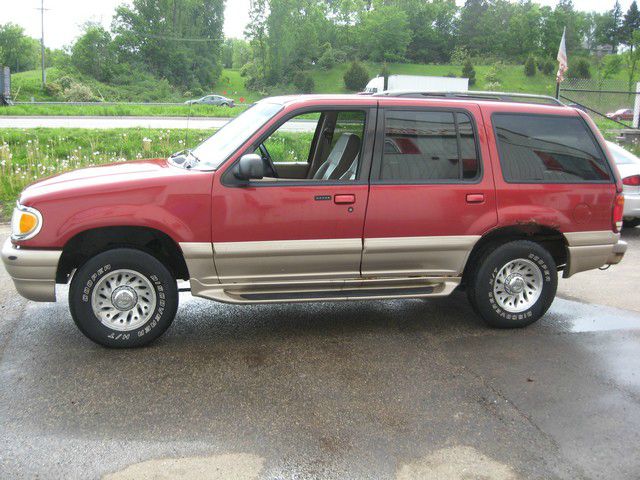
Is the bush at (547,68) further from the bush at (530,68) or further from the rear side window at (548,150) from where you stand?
the rear side window at (548,150)

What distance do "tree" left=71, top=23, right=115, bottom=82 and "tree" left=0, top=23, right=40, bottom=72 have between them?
20627 mm

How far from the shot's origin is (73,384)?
434cm

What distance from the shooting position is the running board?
4.99 meters

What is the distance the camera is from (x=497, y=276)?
5.53 meters

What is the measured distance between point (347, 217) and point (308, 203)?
0.34m

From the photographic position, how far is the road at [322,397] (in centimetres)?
347

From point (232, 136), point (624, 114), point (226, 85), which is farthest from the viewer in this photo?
point (226, 85)

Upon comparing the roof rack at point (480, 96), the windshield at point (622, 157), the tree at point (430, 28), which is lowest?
the windshield at point (622, 157)

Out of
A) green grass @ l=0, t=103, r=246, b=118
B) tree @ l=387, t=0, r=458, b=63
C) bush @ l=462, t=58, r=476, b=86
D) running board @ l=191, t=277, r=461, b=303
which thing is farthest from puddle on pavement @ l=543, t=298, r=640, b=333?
tree @ l=387, t=0, r=458, b=63

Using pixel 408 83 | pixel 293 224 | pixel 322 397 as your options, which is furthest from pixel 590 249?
pixel 408 83

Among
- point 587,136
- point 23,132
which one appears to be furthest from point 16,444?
point 23,132

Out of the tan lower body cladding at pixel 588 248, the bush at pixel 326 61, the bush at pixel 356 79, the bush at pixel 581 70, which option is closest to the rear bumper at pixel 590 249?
the tan lower body cladding at pixel 588 248

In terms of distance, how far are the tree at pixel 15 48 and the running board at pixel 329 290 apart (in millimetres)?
90903

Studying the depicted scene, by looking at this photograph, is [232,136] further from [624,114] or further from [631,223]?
[624,114]
